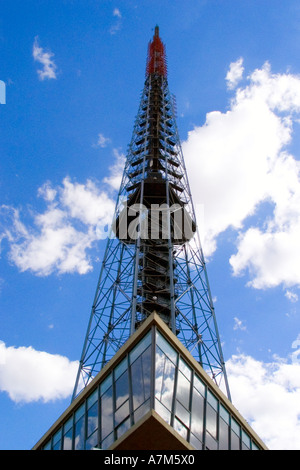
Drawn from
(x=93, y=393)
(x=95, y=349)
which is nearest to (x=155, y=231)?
(x=95, y=349)

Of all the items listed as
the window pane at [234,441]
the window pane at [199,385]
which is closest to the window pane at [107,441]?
the window pane at [199,385]

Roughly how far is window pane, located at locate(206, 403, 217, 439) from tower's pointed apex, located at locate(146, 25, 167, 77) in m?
51.2

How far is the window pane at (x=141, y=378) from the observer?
21234 millimetres

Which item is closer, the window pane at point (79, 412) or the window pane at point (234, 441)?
the window pane at point (234, 441)

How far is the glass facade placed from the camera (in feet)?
69.9

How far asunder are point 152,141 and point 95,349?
27.0 meters

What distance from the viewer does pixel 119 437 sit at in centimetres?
2098

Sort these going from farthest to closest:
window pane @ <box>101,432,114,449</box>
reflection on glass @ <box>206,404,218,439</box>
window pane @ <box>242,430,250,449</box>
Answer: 1. window pane @ <box>242,430,250,449</box>
2. reflection on glass @ <box>206,404,218,439</box>
3. window pane @ <box>101,432,114,449</box>

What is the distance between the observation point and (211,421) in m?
24.4

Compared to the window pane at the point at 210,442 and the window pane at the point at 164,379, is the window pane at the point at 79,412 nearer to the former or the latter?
the window pane at the point at 164,379

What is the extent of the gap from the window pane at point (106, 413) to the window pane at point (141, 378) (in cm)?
197

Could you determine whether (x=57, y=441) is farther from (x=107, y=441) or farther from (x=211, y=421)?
(x=211, y=421)

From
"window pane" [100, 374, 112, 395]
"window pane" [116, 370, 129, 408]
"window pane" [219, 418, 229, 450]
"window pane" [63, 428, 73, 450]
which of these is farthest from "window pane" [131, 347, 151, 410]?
"window pane" [63, 428, 73, 450]

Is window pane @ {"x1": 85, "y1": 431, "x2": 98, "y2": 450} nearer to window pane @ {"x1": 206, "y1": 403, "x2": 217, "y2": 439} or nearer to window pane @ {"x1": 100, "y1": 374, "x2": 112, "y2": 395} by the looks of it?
window pane @ {"x1": 100, "y1": 374, "x2": 112, "y2": 395}
